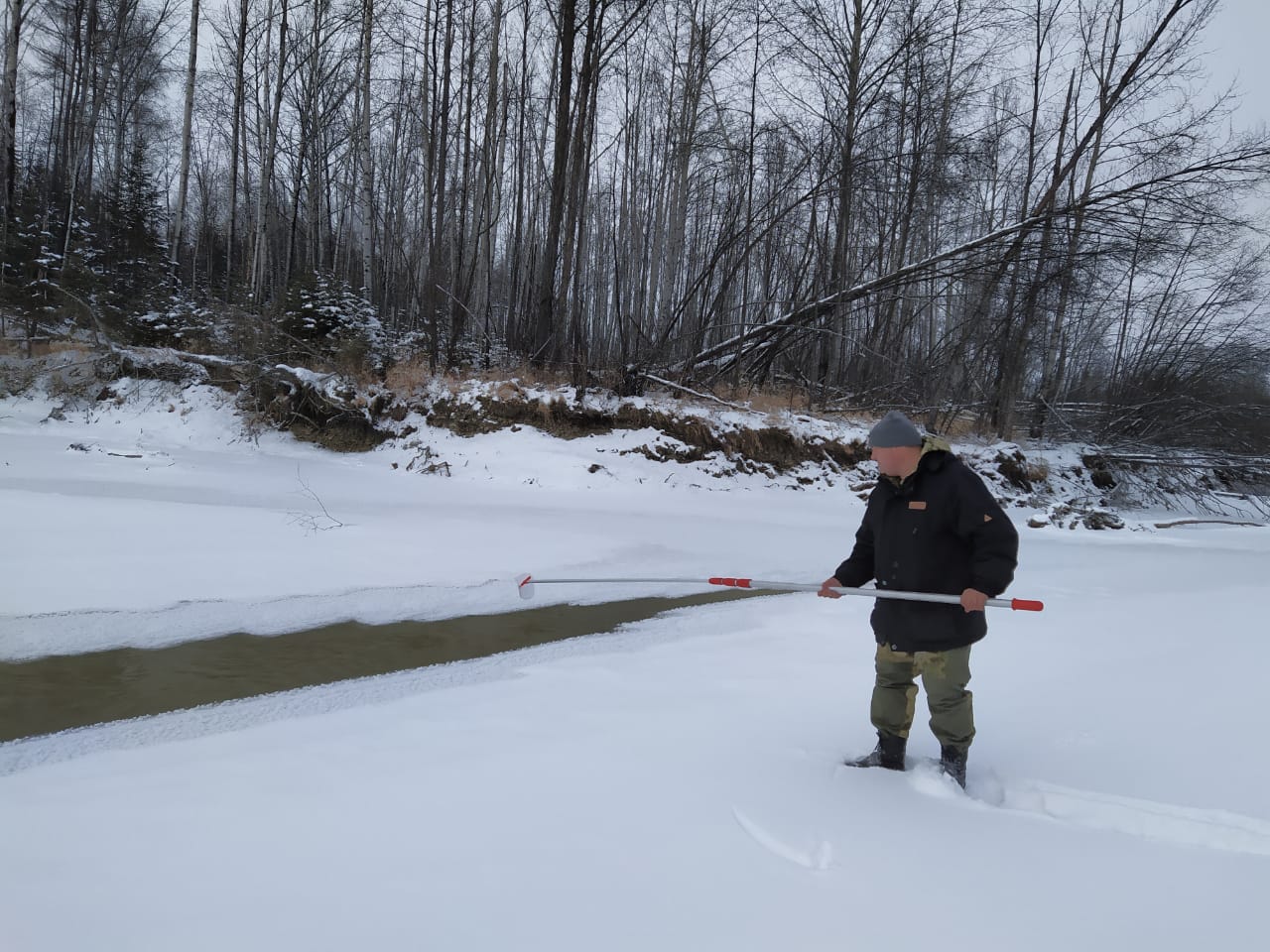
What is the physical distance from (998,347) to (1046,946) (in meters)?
15.6

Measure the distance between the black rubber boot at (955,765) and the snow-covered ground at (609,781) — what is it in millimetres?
80

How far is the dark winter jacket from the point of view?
2785mm

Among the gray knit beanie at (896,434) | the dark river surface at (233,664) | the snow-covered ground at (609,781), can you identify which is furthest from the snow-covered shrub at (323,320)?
the gray knit beanie at (896,434)

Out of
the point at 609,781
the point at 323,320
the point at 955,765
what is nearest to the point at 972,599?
the point at 955,765

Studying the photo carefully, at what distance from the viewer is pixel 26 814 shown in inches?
103

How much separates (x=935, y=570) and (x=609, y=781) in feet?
5.63

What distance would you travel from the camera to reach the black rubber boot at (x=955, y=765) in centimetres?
299

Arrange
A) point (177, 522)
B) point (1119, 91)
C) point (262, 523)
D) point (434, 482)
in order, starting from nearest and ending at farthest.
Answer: point (177, 522) → point (262, 523) → point (434, 482) → point (1119, 91)

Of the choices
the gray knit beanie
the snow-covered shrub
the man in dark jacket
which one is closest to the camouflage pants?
the man in dark jacket

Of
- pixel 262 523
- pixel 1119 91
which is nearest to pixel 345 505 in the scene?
pixel 262 523

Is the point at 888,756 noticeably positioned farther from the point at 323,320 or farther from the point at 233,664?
the point at 323,320

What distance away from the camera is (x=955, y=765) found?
3.01 metres

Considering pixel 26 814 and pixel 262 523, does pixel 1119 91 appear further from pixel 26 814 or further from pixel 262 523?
pixel 26 814

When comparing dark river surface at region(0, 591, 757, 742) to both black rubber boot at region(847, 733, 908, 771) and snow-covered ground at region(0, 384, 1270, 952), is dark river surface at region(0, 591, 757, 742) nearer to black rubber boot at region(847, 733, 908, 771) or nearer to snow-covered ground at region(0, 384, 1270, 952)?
snow-covered ground at region(0, 384, 1270, 952)
